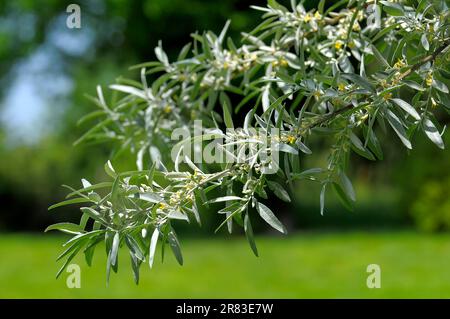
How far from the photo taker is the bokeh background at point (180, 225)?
5305mm

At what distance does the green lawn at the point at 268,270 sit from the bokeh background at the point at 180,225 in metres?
0.02

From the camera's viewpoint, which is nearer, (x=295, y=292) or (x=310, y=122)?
(x=310, y=122)

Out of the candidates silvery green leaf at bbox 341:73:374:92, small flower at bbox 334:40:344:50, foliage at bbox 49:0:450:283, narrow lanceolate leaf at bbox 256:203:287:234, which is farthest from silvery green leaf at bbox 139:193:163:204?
small flower at bbox 334:40:344:50

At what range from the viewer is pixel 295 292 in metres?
4.84

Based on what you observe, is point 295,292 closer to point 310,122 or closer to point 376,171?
point 310,122

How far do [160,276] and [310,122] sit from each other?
4.58m

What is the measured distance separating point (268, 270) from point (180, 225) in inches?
162

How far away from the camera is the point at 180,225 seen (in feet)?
32.4

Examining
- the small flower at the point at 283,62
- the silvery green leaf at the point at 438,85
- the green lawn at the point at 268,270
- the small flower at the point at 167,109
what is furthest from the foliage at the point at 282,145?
the green lawn at the point at 268,270

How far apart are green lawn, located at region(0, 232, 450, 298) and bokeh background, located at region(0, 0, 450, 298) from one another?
0.02 meters

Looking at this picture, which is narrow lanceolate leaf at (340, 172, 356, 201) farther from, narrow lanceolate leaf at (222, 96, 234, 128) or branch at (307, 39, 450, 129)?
narrow lanceolate leaf at (222, 96, 234, 128)

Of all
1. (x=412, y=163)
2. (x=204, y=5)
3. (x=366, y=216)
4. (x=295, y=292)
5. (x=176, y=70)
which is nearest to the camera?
(x=176, y=70)

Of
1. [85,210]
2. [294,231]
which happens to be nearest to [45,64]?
[294,231]

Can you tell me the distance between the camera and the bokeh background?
530cm
